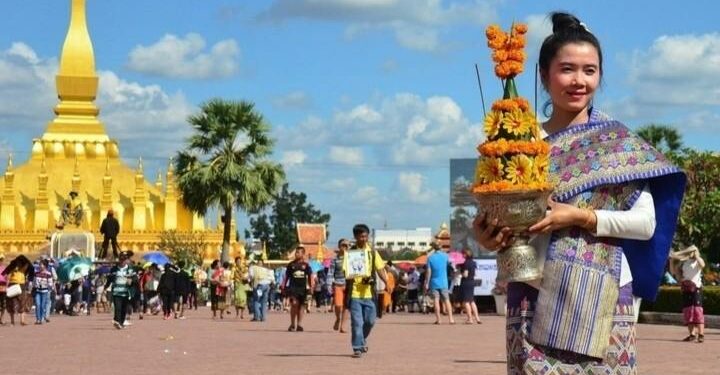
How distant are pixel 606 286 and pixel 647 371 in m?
10.5

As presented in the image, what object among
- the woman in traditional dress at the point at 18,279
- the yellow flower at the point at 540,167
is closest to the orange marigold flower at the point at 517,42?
the yellow flower at the point at 540,167

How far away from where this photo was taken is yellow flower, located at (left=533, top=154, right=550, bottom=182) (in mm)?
5039

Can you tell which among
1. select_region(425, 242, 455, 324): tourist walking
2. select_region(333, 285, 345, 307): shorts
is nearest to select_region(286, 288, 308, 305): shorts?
select_region(333, 285, 345, 307): shorts

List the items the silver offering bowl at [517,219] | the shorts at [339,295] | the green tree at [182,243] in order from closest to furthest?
1. the silver offering bowl at [517,219]
2. the shorts at [339,295]
3. the green tree at [182,243]

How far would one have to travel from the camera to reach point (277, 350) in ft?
63.6

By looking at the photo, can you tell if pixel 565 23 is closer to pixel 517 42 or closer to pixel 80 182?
pixel 517 42

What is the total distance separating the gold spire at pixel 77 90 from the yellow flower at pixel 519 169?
78.5 metres

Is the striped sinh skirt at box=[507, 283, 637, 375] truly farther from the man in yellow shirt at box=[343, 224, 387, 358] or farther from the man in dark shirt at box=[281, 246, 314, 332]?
the man in dark shirt at box=[281, 246, 314, 332]

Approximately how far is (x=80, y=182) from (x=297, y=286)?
56442 millimetres

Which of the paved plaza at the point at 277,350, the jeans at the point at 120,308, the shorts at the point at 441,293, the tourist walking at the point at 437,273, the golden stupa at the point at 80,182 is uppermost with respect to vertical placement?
the golden stupa at the point at 80,182

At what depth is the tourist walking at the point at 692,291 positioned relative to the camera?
21.5m

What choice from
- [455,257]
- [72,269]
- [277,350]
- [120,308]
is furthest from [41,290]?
[455,257]

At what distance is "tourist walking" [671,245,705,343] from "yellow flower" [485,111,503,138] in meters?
16.9

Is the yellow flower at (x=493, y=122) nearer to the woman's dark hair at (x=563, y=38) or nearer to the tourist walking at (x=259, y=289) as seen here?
the woman's dark hair at (x=563, y=38)
